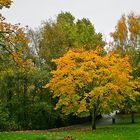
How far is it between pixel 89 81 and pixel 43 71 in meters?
19.5

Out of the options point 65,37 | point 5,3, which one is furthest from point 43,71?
point 5,3

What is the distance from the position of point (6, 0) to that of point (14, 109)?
1404 inches

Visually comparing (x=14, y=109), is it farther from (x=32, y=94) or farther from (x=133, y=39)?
(x=133, y=39)

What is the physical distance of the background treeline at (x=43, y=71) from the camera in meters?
61.2

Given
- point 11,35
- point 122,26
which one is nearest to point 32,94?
point 122,26

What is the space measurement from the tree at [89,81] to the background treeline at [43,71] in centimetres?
500

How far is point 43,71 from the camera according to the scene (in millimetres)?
63344

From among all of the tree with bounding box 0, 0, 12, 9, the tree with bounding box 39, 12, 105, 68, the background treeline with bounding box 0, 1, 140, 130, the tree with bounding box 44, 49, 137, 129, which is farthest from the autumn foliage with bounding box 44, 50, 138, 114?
the tree with bounding box 39, 12, 105, 68

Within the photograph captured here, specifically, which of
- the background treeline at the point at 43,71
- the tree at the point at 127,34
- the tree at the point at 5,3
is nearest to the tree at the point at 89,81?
the background treeline at the point at 43,71

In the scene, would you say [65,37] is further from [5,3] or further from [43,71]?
[5,3]

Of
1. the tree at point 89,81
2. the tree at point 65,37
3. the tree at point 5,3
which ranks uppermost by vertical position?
the tree at point 65,37

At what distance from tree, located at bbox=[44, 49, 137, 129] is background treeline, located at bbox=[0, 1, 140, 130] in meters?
5.00

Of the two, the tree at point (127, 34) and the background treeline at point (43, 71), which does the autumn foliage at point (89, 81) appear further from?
the tree at point (127, 34)

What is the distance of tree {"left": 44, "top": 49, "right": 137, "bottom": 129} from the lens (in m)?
45.2
